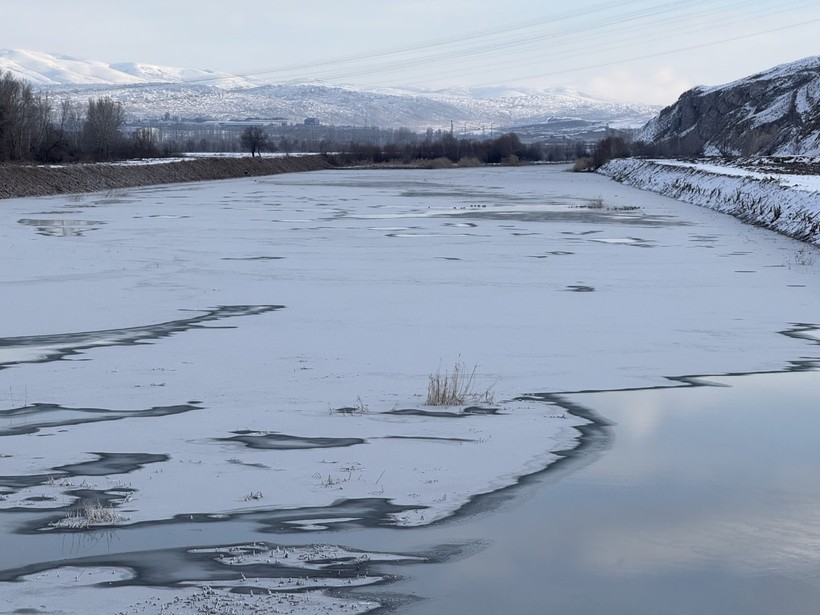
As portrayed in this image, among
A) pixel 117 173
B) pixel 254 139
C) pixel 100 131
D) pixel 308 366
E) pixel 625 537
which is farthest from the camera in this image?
pixel 254 139

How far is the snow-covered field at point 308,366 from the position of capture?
6.37 meters

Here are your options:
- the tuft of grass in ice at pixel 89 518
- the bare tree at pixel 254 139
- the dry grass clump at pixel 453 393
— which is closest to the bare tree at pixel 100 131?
the bare tree at pixel 254 139

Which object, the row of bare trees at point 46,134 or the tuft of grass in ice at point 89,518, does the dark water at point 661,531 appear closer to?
the tuft of grass in ice at point 89,518

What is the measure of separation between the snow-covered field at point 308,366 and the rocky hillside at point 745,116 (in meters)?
82.4

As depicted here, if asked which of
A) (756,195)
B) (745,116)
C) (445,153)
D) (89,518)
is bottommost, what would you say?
(89,518)

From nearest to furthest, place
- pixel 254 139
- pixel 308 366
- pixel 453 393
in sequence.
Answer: pixel 453 393 < pixel 308 366 < pixel 254 139

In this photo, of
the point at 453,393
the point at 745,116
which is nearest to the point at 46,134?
the point at 453,393

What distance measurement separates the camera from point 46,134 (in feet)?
245

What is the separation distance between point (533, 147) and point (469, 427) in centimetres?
12586

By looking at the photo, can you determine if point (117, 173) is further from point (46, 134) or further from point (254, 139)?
point (254, 139)

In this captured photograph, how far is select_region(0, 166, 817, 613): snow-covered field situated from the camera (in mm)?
6367

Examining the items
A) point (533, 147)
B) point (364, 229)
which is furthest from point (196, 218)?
point (533, 147)

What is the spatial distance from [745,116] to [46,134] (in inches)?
3591

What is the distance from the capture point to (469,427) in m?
8.54
